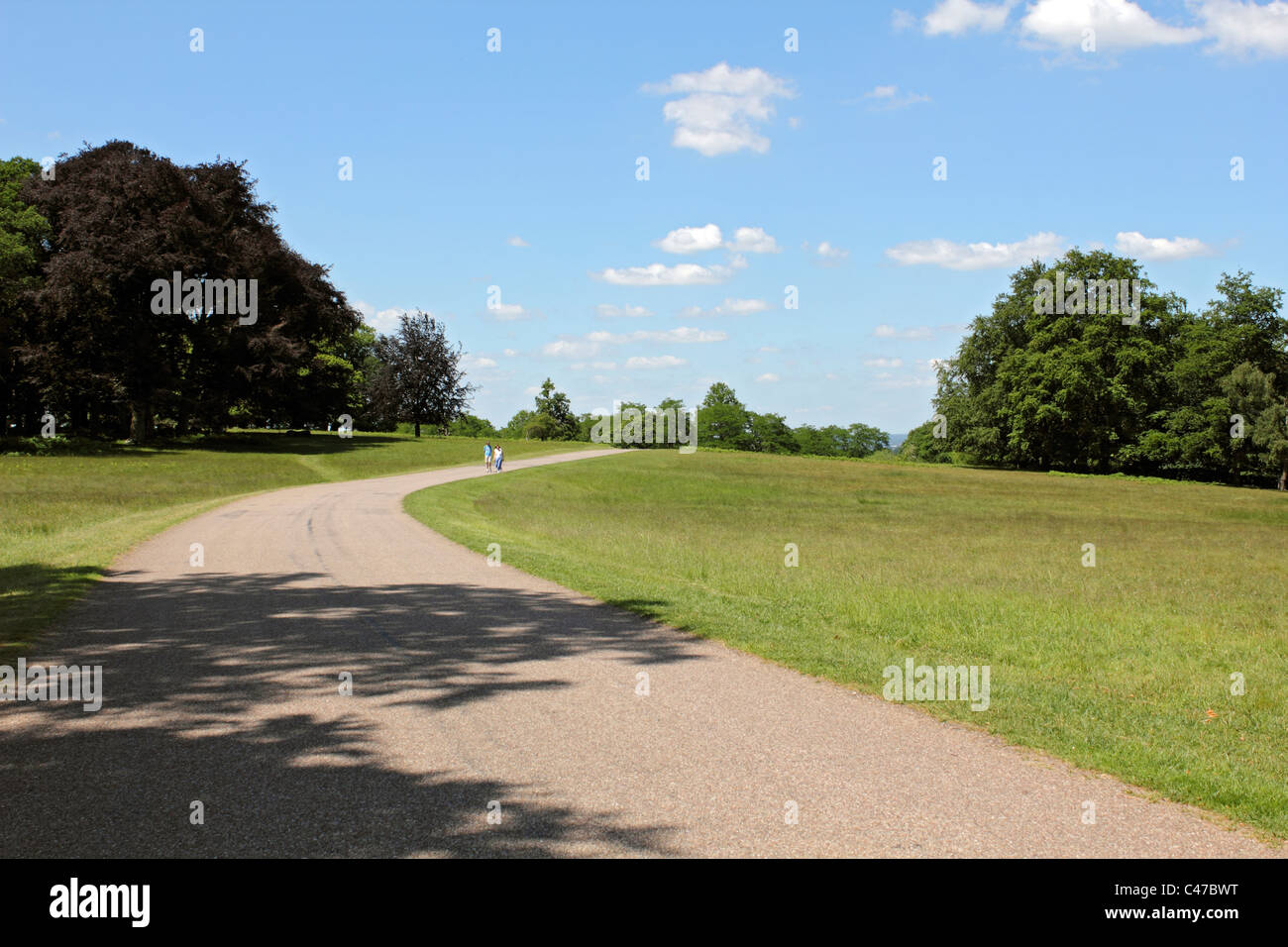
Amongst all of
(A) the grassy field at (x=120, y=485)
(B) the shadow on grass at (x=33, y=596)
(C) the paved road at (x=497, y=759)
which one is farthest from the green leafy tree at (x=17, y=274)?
(C) the paved road at (x=497, y=759)

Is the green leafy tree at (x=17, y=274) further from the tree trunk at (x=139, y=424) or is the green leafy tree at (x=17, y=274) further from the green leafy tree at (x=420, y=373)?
the green leafy tree at (x=420, y=373)

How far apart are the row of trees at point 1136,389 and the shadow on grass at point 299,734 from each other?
64.7m

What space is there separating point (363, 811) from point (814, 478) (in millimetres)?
44187

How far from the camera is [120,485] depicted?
3297cm

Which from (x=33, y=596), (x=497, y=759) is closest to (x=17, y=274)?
(x=33, y=596)

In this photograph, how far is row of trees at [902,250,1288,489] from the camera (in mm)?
61531

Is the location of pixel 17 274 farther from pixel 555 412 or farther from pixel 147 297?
pixel 555 412

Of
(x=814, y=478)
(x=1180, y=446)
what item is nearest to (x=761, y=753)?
(x=814, y=478)

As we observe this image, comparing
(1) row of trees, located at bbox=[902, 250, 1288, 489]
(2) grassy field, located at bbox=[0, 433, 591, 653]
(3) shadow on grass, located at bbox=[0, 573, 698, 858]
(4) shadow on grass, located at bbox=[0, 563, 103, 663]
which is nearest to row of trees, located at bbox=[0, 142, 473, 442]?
(2) grassy field, located at bbox=[0, 433, 591, 653]

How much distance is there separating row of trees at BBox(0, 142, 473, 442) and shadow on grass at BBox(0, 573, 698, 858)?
1692 inches

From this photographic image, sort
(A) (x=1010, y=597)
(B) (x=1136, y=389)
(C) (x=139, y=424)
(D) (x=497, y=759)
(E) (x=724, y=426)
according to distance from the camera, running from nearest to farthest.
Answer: (D) (x=497, y=759) → (A) (x=1010, y=597) → (C) (x=139, y=424) → (B) (x=1136, y=389) → (E) (x=724, y=426)

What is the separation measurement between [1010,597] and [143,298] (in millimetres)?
49973
